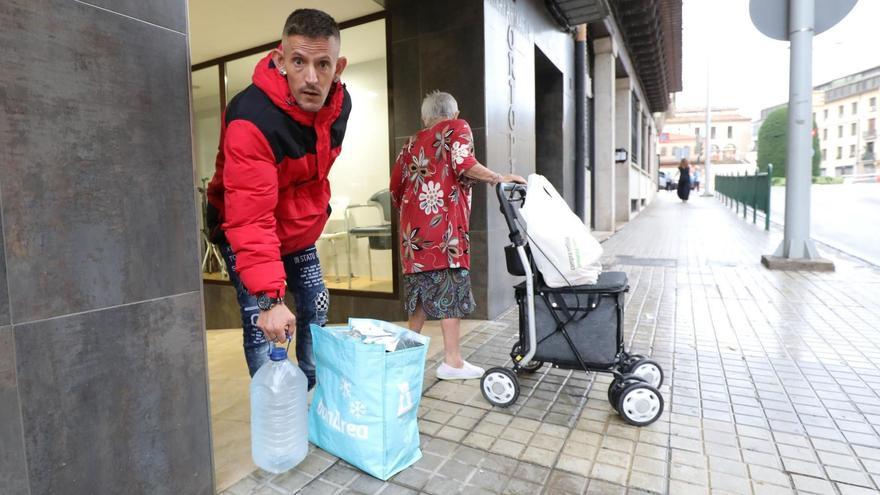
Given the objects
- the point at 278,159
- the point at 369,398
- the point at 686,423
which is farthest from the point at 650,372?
the point at 278,159

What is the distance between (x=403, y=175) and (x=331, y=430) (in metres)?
1.70

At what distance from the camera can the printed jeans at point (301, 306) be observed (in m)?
2.33

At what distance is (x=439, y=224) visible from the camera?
3.23m

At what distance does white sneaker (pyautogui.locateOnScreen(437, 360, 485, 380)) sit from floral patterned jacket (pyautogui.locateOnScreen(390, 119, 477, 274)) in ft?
2.19

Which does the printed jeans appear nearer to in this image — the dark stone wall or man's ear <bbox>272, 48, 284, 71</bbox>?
the dark stone wall

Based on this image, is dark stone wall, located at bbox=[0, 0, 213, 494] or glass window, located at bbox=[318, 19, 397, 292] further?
glass window, located at bbox=[318, 19, 397, 292]

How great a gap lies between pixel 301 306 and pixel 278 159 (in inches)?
33.2

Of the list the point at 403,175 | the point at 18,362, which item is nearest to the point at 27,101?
the point at 18,362

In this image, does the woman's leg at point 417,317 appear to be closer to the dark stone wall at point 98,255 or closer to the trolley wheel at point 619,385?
Answer: the trolley wheel at point 619,385

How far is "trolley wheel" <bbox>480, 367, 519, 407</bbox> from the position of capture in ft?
9.47

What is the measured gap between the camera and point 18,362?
4.69 ft

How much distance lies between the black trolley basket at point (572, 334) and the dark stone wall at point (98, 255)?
5.18 ft

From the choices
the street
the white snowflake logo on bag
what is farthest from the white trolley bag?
the street

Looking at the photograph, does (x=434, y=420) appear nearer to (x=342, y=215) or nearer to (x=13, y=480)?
(x=13, y=480)
